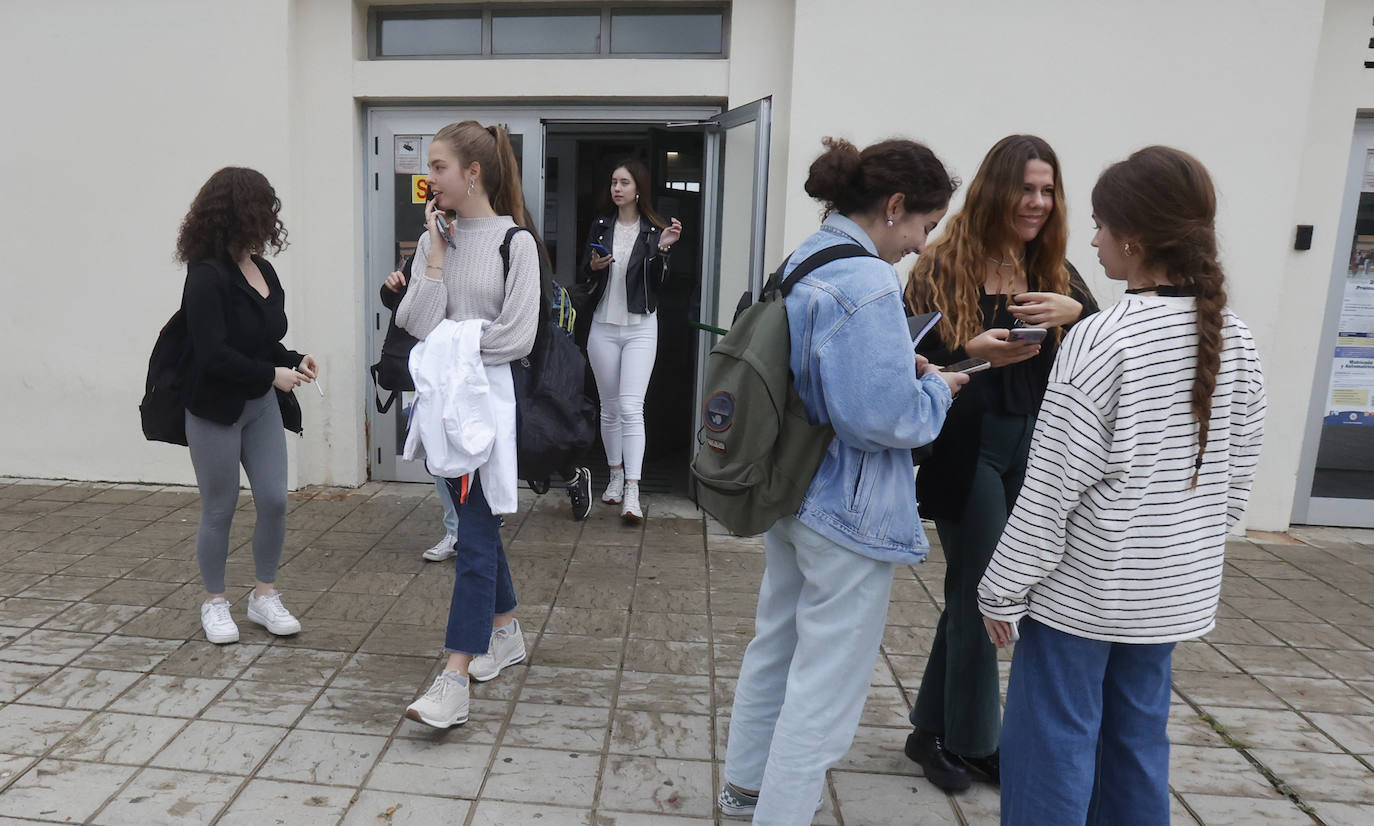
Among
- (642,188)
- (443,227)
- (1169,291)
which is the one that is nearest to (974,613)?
(1169,291)

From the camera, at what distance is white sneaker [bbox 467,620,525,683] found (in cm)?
Result: 329

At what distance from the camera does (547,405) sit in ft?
9.87

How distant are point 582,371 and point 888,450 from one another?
133 cm

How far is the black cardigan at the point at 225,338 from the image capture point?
3.23 metres

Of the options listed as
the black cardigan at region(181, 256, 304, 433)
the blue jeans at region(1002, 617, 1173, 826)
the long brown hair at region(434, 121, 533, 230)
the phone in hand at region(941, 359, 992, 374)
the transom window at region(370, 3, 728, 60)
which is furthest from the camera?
the transom window at region(370, 3, 728, 60)

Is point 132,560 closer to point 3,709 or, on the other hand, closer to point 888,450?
point 3,709

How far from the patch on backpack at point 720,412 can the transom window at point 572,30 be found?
4.08 meters

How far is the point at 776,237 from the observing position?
5461mm

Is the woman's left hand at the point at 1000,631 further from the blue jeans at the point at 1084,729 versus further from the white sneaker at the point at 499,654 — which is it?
the white sneaker at the point at 499,654

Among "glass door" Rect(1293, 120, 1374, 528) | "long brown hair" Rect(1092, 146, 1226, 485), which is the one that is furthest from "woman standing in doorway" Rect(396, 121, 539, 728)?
"glass door" Rect(1293, 120, 1374, 528)

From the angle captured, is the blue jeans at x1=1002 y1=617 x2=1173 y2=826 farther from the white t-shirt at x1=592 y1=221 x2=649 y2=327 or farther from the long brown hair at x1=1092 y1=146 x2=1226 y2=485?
the white t-shirt at x1=592 y1=221 x2=649 y2=327

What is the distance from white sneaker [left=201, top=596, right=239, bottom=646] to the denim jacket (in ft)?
8.37

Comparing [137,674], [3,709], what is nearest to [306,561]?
[137,674]

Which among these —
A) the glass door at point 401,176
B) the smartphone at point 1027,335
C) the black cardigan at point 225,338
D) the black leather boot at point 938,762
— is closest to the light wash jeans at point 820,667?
the smartphone at point 1027,335
